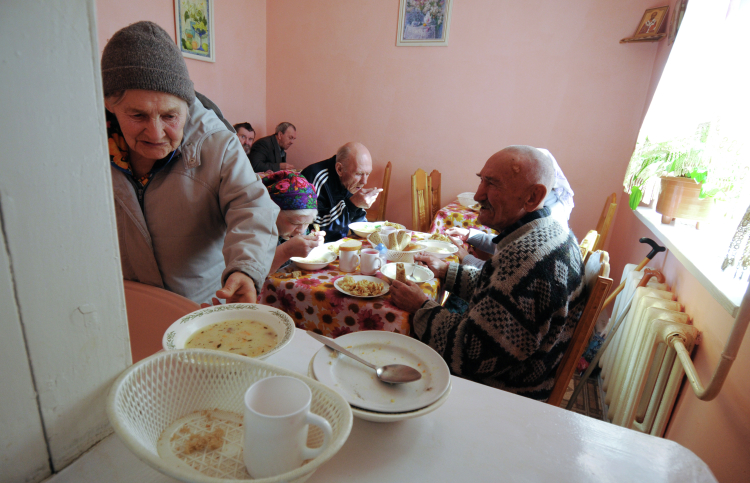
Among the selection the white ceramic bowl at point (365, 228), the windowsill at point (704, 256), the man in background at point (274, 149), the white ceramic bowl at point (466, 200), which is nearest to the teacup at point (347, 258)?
the white ceramic bowl at point (365, 228)

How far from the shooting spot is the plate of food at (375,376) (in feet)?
2.10

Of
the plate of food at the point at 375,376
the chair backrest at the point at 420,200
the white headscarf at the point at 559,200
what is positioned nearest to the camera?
the plate of food at the point at 375,376

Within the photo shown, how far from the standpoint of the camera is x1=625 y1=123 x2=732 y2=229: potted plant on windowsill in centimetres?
154

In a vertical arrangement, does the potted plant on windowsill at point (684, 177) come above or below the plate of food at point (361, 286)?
above

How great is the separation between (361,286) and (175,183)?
2.35ft

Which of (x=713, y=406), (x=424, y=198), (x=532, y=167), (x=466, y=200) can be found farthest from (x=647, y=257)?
(x=424, y=198)

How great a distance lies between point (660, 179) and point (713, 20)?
783 millimetres

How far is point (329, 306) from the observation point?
54.2 inches

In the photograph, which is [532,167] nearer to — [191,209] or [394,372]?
[394,372]

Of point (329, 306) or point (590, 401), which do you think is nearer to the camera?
point (329, 306)

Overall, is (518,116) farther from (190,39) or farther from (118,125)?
(118,125)

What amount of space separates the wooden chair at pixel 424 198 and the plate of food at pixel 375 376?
268 cm

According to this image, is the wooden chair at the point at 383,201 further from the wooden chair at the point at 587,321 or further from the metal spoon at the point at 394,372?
the metal spoon at the point at 394,372

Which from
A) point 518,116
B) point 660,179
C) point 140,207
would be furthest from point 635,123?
point 140,207
